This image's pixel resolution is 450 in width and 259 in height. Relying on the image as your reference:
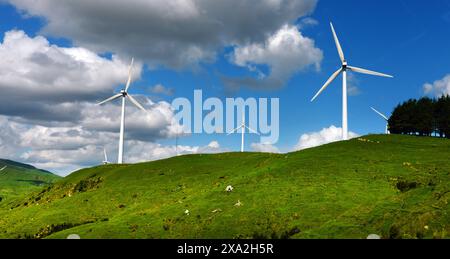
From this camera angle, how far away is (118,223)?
43281 mm

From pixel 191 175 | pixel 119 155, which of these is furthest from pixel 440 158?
pixel 119 155

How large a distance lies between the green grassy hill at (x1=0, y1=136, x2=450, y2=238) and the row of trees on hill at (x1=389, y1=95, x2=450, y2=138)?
235ft

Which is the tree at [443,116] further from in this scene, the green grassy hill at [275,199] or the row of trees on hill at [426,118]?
the green grassy hill at [275,199]

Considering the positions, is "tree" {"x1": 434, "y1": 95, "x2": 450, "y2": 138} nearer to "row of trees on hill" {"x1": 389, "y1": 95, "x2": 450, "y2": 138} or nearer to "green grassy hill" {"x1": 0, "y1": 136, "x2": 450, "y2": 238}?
"row of trees on hill" {"x1": 389, "y1": 95, "x2": 450, "y2": 138}

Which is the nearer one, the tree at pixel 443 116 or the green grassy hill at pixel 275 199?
the green grassy hill at pixel 275 199

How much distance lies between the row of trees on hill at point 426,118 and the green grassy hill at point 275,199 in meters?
71.6

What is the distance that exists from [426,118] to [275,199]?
121 m

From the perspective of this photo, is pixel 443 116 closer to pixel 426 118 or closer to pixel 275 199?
pixel 426 118

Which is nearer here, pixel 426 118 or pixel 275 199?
pixel 275 199

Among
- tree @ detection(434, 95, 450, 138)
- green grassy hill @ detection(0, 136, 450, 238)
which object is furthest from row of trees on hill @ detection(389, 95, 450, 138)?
green grassy hill @ detection(0, 136, 450, 238)

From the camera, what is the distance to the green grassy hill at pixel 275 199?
1145 inches

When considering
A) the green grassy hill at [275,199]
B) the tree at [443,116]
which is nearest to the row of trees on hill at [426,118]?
the tree at [443,116]

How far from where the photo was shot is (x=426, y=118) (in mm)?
146250

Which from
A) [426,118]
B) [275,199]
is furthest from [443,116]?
[275,199]
